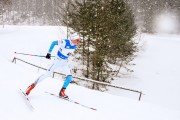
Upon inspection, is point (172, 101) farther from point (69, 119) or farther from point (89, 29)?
point (69, 119)

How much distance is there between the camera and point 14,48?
92.8 feet

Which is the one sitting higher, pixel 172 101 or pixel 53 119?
pixel 53 119

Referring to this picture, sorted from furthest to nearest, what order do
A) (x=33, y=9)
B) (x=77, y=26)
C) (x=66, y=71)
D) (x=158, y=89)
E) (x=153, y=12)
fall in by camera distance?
(x=33, y=9) → (x=153, y=12) → (x=158, y=89) → (x=77, y=26) → (x=66, y=71)

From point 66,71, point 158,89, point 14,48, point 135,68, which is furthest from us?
point 135,68

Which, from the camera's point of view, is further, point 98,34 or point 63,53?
point 98,34

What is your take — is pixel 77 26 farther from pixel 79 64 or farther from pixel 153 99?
pixel 153 99

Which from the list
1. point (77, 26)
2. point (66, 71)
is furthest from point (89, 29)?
point (66, 71)

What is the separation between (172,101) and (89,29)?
898cm

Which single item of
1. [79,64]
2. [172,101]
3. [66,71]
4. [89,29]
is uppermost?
[89,29]

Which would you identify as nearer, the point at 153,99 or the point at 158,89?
the point at 153,99

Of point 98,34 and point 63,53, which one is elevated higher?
point 98,34

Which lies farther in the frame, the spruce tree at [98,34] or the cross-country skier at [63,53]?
the spruce tree at [98,34]

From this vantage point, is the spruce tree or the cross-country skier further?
the spruce tree

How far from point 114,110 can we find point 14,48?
821 inches
